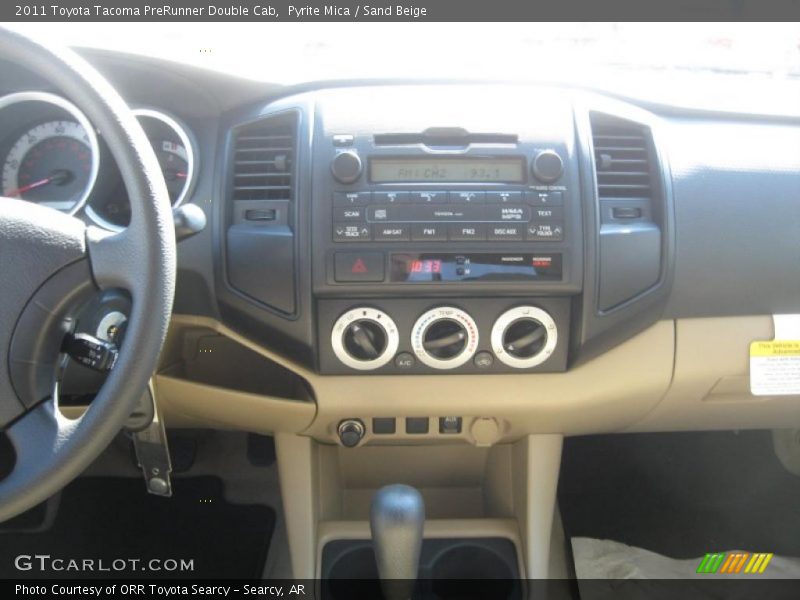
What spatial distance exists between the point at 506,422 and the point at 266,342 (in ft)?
1.47

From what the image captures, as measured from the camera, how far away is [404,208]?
3.83 ft

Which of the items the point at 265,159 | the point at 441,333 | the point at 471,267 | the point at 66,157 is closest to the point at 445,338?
the point at 441,333

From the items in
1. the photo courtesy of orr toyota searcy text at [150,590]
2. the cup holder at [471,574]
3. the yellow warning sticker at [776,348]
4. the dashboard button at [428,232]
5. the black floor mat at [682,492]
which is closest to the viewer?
the dashboard button at [428,232]

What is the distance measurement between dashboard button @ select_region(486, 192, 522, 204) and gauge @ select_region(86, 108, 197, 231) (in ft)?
1.55

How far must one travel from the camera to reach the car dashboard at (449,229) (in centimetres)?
118

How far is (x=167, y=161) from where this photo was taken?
1.28 metres

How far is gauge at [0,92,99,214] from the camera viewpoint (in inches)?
49.0

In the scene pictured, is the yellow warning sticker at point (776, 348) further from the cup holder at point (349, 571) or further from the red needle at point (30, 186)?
the red needle at point (30, 186)

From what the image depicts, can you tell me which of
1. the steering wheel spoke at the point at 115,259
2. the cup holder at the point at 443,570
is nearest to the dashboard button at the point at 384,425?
the cup holder at the point at 443,570

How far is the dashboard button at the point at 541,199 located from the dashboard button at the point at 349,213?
25cm

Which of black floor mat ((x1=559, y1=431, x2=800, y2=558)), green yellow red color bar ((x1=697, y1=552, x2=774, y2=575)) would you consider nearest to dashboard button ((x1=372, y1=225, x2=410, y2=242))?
black floor mat ((x1=559, y1=431, x2=800, y2=558))

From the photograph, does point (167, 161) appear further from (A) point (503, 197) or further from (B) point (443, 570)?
(B) point (443, 570)

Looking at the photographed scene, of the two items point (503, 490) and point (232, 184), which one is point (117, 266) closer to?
point (232, 184)

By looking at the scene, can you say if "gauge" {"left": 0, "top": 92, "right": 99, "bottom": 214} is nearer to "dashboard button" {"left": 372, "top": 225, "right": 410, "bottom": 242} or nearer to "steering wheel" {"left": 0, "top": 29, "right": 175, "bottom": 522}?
"steering wheel" {"left": 0, "top": 29, "right": 175, "bottom": 522}
